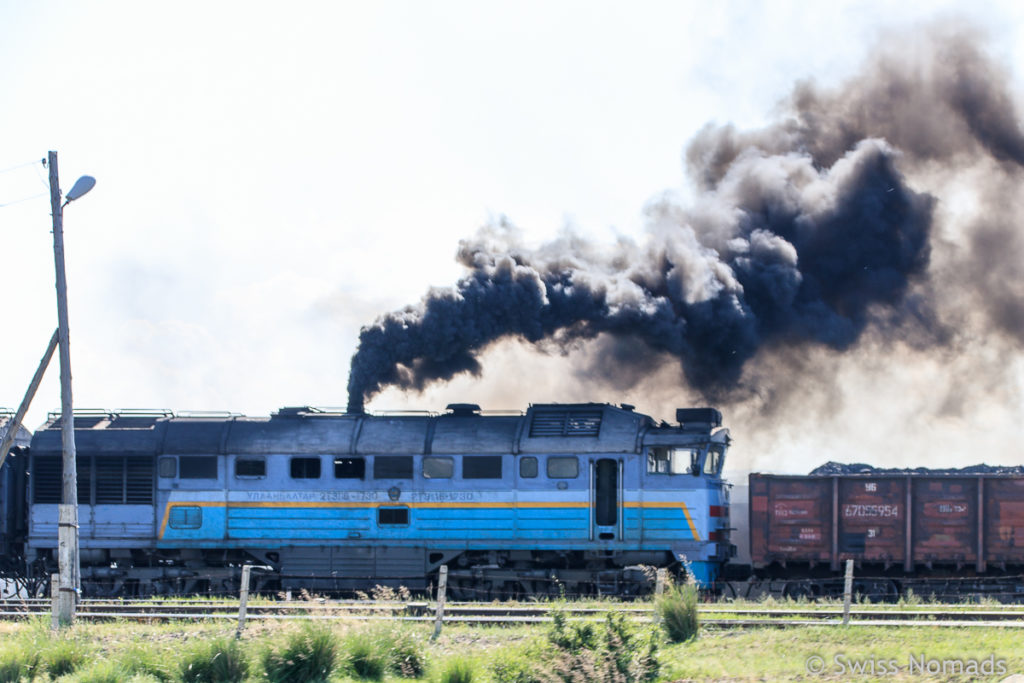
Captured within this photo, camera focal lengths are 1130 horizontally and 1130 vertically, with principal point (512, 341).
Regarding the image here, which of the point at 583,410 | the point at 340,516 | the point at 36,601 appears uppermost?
the point at 583,410

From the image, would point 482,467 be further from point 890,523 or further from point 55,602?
point 55,602

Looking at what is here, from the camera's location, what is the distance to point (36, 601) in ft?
76.1

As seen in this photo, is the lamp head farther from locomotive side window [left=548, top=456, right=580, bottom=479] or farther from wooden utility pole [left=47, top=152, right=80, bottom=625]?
locomotive side window [left=548, top=456, right=580, bottom=479]

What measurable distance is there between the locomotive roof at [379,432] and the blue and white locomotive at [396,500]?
0.11 ft

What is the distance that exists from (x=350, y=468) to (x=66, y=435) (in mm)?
6354

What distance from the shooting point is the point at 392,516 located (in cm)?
2402

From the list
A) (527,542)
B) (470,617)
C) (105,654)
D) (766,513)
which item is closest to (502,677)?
(470,617)

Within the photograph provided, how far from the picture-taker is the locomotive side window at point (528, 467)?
23453 millimetres

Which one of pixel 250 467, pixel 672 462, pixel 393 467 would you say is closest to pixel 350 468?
pixel 393 467

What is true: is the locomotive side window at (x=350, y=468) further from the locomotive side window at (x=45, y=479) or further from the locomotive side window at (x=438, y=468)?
the locomotive side window at (x=45, y=479)

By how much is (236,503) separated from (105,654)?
8.24m

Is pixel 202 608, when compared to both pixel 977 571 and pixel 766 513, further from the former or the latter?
pixel 977 571

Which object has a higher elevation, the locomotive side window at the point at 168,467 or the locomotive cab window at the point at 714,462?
the locomotive cab window at the point at 714,462

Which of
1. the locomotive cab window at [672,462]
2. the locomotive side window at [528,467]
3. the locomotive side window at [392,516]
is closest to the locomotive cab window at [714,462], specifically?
the locomotive cab window at [672,462]
